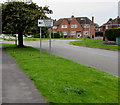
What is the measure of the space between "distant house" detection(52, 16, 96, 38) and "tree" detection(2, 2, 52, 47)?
→ 53493 millimetres

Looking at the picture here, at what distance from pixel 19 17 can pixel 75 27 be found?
182ft

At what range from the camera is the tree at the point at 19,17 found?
18.5 metres

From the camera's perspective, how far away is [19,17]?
18609 millimetres

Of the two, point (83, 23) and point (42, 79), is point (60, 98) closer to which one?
point (42, 79)

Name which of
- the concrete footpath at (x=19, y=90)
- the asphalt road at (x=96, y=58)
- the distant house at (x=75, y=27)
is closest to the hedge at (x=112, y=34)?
the asphalt road at (x=96, y=58)

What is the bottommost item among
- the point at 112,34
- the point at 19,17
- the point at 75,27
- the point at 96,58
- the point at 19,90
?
the point at 19,90

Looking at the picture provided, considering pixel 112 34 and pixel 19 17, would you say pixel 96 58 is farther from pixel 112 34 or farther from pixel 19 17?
pixel 112 34

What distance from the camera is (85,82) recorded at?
236 inches

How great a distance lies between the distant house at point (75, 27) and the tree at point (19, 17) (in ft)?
176

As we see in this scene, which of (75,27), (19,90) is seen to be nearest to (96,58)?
(19,90)

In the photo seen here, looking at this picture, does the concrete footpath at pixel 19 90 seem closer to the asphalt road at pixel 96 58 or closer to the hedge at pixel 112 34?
the asphalt road at pixel 96 58

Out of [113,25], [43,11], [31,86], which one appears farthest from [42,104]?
[113,25]

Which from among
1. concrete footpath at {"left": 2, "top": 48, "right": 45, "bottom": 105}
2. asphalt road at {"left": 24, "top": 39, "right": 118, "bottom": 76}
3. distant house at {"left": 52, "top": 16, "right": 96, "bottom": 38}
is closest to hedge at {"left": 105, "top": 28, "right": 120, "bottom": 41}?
asphalt road at {"left": 24, "top": 39, "right": 118, "bottom": 76}

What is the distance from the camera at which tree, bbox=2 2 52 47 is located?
18.5 meters
